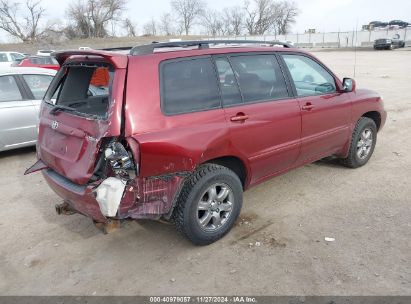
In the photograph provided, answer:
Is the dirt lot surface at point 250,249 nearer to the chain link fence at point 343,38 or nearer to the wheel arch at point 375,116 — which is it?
the wheel arch at point 375,116

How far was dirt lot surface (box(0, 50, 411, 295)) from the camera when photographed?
3.05 metres

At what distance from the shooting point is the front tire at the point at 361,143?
514 centimetres

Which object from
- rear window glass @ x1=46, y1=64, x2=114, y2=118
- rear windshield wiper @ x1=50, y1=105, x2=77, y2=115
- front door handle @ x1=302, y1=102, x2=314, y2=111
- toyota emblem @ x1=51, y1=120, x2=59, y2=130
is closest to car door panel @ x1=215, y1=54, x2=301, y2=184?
front door handle @ x1=302, y1=102, x2=314, y2=111

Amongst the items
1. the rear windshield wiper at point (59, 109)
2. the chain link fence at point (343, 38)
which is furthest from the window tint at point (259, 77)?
the chain link fence at point (343, 38)

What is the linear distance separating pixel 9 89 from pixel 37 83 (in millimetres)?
508

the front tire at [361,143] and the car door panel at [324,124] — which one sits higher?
the car door panel at [324,124]

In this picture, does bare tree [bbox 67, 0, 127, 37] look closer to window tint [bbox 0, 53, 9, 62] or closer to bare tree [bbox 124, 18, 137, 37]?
bare tree [bbox 124, 18, 137, 37]

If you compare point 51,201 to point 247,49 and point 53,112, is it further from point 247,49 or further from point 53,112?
point 247,49

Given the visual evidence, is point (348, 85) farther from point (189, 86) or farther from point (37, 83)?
point (37, 83)

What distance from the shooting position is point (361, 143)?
17.5 feet

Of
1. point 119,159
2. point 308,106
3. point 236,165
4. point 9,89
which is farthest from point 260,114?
point 9,89

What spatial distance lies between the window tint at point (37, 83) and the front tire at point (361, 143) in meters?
5.19

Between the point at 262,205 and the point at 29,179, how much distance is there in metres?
3.44

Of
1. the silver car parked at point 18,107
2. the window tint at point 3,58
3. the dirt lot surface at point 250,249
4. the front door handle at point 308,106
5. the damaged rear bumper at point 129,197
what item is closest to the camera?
the damaged rear bumper at point 129,197
